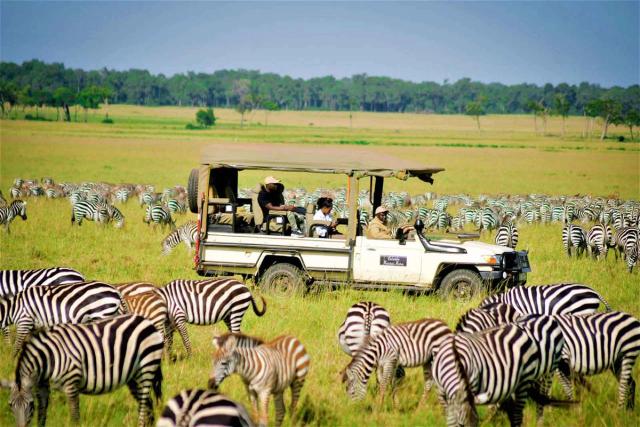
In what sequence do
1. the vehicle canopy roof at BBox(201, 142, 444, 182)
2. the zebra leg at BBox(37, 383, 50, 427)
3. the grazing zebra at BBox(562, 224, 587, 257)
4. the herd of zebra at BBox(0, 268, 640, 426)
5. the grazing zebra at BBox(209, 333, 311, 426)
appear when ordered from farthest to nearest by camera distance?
1. the grazing zebra at BBox(562, 224, 587, 257)
2. the vehicle canopy roof at BBox(201, 142, 444, 182)
3. the zebra leg at BBox(37, 383, 50, 427)
4. the herd of zebra at BBox(0, 268, 640, 426)
5. the grazing zebra at BBox(209, 333, 311, 426)

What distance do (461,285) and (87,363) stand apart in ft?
23.5

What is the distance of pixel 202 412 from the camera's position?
5.23 m

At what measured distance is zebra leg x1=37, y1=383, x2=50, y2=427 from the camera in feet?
21.4

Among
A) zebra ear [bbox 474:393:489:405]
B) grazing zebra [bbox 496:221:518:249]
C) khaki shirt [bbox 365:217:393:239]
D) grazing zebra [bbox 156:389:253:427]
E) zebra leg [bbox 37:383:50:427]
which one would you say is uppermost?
khaki shirt [bbox 365:217:393:239]

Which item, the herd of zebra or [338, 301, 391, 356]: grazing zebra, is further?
[338, 301, 391, 356]: grazing zebra

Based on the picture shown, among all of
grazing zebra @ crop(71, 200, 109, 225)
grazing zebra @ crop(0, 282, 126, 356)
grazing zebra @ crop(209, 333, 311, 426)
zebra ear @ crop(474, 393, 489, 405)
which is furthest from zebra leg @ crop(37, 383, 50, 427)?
grazing zebra @ crop(71, 200, 109, 225)

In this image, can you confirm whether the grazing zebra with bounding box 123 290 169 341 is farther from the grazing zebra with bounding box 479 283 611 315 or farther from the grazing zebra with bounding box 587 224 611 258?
the grazing zebra with bounding box 587 224 611 258

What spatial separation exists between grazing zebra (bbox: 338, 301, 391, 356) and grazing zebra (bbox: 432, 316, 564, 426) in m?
1.32

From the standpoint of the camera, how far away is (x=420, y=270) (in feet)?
40.0

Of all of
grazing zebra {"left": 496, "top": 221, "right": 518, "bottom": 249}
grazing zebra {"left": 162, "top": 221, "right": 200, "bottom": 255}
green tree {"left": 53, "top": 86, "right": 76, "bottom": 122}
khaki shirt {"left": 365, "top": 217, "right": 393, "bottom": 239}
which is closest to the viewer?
khaki shirt {"left": 365, "top": 217, "right": 393, "bottom": 239}

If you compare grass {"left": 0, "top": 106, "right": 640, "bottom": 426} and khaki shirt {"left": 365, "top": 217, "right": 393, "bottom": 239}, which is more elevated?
khaki shirt {"left": 365, "top": 217, "right": 393, "bottom": 239}

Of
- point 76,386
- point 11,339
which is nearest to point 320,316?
point 11,339

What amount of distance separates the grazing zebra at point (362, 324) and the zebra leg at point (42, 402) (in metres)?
3.31

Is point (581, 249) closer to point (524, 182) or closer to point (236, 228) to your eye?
point (236, 228)
